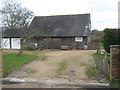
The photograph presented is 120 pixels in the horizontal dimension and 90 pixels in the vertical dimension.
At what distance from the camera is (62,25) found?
3209 centimetres

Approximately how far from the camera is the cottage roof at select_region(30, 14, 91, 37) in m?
29.9

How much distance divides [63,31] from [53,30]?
1.87 metres

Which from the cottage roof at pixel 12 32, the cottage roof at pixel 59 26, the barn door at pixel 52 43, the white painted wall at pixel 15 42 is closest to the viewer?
the cottage roof at pixel 59 26

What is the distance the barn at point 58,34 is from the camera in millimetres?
29328

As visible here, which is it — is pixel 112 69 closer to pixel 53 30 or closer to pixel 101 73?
pixel 101 73

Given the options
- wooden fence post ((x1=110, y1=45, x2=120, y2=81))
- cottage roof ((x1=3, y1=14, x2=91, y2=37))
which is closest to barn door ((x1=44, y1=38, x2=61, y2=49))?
cottage roof ((x1=3, y1=14, x2=91, y2=37))

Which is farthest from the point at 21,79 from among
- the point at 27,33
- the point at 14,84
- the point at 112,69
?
the point at 27,33

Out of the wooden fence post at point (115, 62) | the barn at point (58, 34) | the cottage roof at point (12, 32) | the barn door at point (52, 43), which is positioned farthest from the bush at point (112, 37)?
the cottage roof at point (12, 32)

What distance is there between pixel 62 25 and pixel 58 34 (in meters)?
2.83

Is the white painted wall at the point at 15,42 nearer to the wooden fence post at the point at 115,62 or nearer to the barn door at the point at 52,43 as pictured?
the barn door at the point at 52,43

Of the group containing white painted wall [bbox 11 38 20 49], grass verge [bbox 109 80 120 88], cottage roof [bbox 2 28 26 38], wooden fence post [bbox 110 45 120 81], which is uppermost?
cottage roof [bbox 2 28 26 38]

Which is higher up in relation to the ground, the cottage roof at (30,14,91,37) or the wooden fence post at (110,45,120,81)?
the cottage roof at (30,14,91,37)

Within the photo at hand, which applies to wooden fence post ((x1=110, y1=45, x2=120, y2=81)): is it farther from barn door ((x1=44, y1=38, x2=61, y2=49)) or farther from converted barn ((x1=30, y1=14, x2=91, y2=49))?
barn door ((x1=44, y1=38, x2=61, y2=49))

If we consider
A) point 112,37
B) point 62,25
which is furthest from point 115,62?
point 62,25
